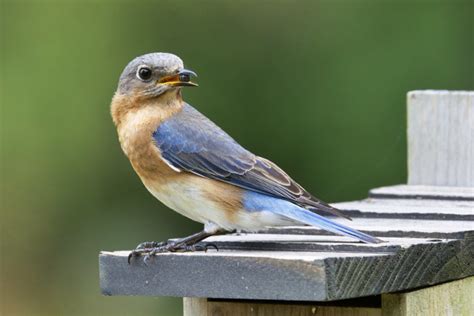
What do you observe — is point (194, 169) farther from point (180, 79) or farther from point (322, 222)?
point (322, 222)

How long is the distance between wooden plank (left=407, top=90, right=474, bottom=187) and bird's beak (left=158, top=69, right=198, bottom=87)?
5.20 ft

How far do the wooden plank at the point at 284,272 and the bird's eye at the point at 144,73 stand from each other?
121cm

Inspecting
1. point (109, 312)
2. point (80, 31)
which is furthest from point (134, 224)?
point (80, 31)

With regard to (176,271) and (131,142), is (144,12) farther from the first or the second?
(176,271)

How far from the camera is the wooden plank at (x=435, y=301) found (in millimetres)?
4820

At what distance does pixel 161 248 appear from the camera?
4883mm

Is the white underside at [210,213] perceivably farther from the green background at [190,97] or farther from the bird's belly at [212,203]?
the green background at [190,97]

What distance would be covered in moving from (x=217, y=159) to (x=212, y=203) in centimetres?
26

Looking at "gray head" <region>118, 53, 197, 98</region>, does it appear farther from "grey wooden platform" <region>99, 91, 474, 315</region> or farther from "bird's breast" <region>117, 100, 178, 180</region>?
"grey wooden platform" <region>99, 91, 474, 315</region>

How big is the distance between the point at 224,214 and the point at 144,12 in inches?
305

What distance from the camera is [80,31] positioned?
12.7 meters

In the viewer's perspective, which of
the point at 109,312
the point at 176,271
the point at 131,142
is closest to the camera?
the point at 176,271

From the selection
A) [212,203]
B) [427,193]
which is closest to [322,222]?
[212,203]

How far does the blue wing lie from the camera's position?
211 inches
